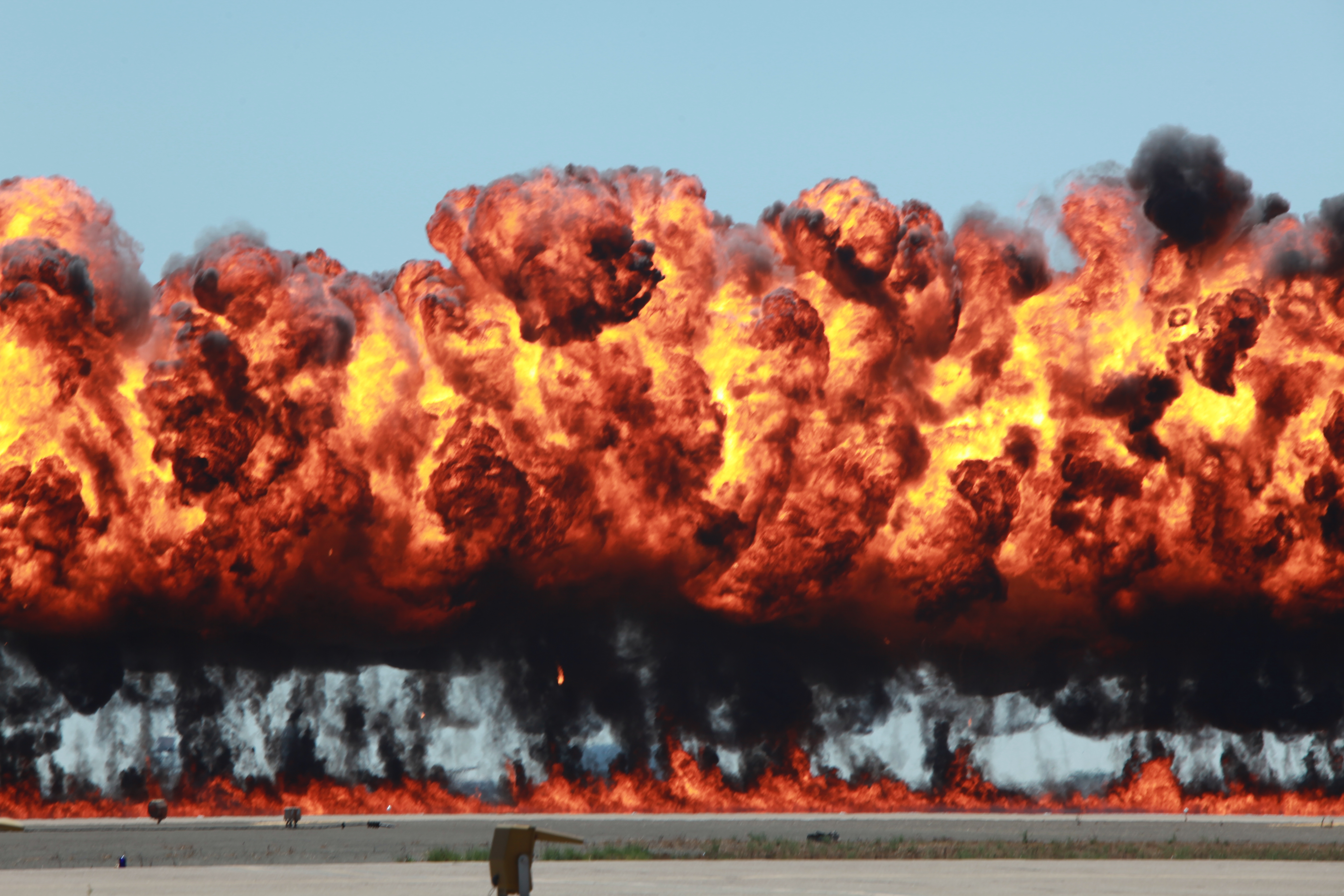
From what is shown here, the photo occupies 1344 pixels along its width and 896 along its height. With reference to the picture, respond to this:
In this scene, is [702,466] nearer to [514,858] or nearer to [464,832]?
[464,832]

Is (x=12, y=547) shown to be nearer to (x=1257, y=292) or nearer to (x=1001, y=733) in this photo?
(x=1001, y=733)

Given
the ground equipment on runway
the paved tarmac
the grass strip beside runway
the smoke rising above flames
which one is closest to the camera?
the ground equipment on runway

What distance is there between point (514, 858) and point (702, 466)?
50897 mm

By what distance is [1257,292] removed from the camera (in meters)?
80.3

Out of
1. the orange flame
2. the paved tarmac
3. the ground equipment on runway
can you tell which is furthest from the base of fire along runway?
the orange flame

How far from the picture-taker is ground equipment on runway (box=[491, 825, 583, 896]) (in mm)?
27750

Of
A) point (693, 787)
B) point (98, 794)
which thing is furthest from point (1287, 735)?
point (98, 794)

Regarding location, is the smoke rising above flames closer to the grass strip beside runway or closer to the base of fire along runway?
the grass strip beside runway

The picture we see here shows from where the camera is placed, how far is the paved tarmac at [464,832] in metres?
48.6

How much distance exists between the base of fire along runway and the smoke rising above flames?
32.8 metres

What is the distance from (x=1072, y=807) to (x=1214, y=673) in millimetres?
8639

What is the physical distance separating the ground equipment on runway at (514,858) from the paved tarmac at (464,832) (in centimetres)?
1812

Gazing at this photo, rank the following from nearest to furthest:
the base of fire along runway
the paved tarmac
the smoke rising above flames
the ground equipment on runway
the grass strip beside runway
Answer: the ground equipment on runway, the base of fire along runway, the grass strip beside runway, the paved tarmac, the smoke rising above flames

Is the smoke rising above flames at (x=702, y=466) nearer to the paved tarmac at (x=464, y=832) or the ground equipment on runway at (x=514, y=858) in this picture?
the paved tarmac at (x=464, y=832)
